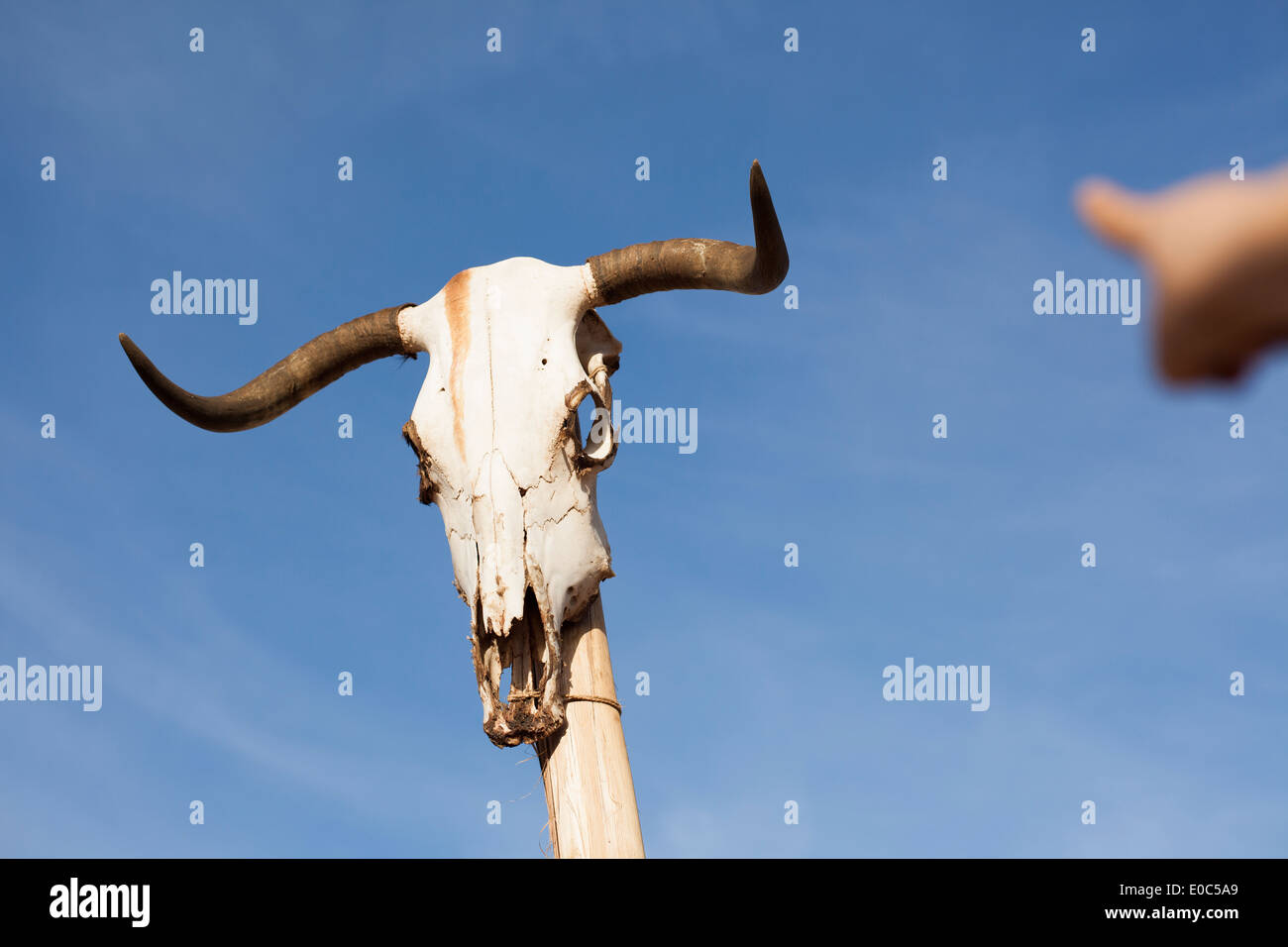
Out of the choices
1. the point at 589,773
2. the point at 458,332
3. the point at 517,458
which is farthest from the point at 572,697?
the point at 458,332

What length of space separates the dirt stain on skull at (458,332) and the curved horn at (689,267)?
0.62 metres

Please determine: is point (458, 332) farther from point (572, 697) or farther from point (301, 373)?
point (572, 697)

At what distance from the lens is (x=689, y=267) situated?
5961 millimetres

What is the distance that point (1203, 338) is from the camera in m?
1.15

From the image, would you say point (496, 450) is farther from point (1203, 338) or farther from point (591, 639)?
point (1203, 338)

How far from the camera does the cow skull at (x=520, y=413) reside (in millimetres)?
5402

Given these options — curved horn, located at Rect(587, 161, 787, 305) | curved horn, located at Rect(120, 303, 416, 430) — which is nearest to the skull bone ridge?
curved horn, located at Rect(587, 161, 787, 305)

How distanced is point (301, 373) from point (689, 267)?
2.07 m

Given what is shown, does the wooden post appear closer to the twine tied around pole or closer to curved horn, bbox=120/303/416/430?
the twine tied around pole

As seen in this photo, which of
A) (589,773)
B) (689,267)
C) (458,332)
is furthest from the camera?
(458,332)

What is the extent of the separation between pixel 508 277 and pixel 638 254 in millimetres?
631

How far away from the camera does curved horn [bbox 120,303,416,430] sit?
6.45 metres

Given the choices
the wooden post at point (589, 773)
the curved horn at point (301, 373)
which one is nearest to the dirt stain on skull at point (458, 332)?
the curved horn at point (301, 373)

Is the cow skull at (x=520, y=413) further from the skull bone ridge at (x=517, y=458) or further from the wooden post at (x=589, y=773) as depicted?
the wooden post at (x=589, y=773)
